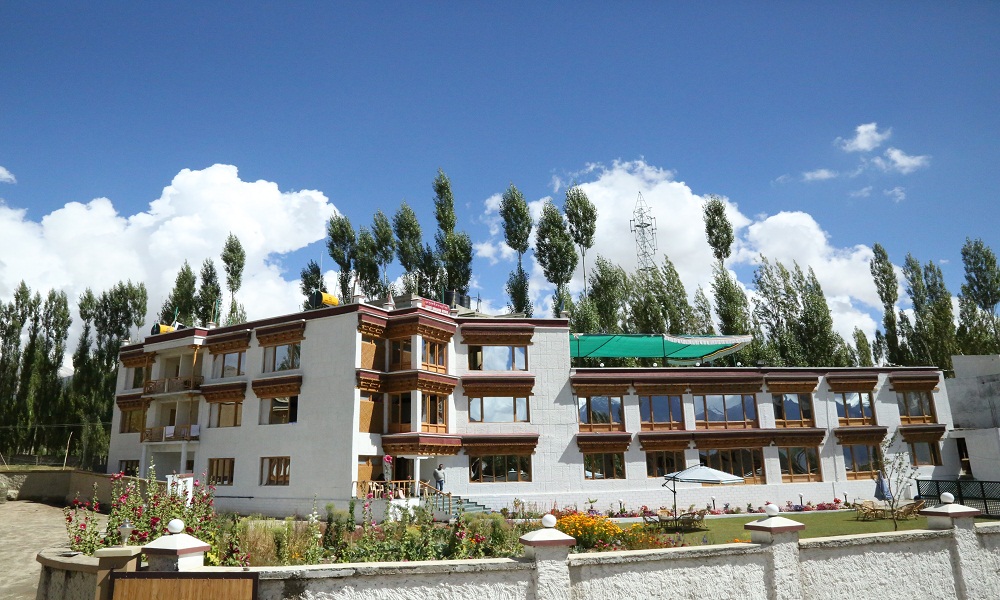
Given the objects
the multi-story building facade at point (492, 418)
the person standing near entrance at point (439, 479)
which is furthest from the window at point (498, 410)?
the person standing near entrance at point (439, 479)

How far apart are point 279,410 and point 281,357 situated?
2879 millimetres

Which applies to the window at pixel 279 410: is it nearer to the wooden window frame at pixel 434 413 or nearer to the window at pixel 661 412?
the wooden window frame at pixel 434 413

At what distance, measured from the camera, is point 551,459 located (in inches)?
1296

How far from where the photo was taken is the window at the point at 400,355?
32.2 m

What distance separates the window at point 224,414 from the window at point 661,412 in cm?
2263

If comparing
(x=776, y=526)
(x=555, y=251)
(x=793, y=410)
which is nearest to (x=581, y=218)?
(x=555, y=251)

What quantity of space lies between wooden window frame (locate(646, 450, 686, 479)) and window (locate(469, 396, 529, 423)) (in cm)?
727

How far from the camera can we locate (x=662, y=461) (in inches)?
1352

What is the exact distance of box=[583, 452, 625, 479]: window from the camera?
33219 millimetres

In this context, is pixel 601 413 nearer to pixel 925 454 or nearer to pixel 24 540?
pixel 925 454

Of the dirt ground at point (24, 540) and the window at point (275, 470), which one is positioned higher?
the window at point (275, 470)

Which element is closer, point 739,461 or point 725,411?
point 739,461

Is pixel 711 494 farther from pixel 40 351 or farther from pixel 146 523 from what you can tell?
pixel 40 351

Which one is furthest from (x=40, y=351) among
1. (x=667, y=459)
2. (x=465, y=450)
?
(x=667, y=459)
